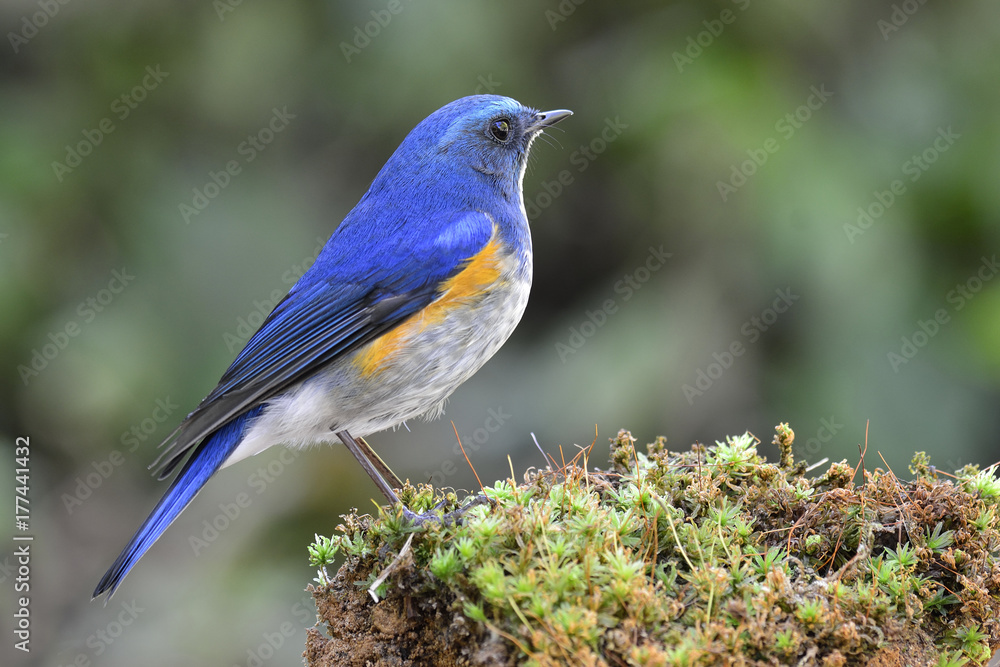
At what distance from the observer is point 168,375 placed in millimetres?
4738

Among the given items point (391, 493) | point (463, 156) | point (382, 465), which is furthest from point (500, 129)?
point (391, 493)

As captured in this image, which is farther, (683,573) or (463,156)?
(463,156)

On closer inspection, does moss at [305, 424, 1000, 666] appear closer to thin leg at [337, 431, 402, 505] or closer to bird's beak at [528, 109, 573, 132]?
thin leg at [337, 431, 402, 505]

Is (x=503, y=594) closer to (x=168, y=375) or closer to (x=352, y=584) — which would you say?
(x=352, y=584)

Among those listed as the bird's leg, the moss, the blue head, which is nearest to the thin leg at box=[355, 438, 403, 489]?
the bird's leg

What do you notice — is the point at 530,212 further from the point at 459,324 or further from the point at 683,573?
the point at 683,573

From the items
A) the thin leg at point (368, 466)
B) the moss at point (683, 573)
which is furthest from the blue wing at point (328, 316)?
the moss at point (683, 573)

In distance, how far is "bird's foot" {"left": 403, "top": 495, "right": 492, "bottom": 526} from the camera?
2.53 metres

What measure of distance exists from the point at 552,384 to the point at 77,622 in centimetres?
295

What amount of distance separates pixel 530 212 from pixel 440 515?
2939 millimetres

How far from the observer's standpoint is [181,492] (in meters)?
3.22

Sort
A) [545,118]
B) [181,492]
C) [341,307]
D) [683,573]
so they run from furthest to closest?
[545,118]
[341,307]
[181,492]
[683,573]

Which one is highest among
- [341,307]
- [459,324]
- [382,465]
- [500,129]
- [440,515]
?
[500,129]

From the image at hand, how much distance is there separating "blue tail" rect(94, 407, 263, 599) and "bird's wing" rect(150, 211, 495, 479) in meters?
0.08
